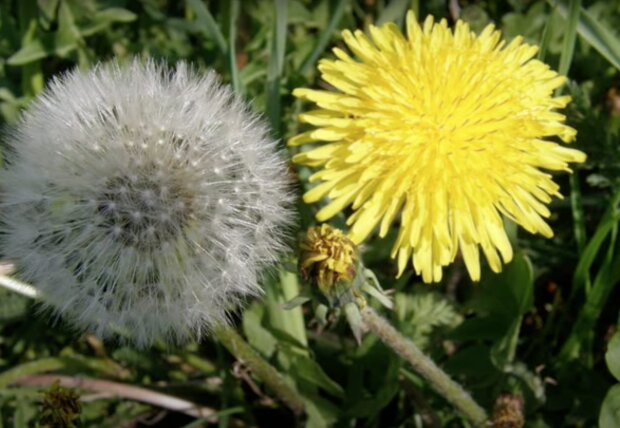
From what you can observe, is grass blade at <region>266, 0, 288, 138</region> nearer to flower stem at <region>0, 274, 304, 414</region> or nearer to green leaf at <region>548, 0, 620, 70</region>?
flower stem at <region>0, 274, 304, 414</region>

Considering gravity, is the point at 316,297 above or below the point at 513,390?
above

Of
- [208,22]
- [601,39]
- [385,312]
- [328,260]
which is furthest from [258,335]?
[601,39]

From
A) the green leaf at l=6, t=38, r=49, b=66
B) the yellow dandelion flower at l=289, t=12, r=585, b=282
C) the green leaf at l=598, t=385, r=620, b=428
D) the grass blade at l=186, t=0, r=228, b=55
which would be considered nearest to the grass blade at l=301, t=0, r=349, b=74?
the grass blade at l=186, t=0, r=228, b=55

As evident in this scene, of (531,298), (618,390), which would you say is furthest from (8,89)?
(618,390)

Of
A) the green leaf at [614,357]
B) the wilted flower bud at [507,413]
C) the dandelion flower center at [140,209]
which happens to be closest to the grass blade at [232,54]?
the dandelion flower center at [140,209]

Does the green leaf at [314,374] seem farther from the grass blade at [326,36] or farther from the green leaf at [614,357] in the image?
the grass blade at [326,36]

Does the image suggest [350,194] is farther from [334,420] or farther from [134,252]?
[334,420]

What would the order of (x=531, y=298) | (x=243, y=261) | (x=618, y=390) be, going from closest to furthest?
(x=243, y=261) → (x=618, y=390) → (x=531, y=298)
